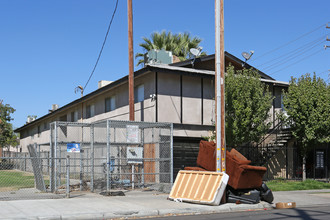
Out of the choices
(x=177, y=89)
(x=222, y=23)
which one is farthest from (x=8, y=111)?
(x=222, y=23)

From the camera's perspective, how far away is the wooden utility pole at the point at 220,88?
1316 cm

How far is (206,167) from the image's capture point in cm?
1454

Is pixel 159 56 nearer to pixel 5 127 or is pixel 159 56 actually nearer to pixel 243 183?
pixel 243 183

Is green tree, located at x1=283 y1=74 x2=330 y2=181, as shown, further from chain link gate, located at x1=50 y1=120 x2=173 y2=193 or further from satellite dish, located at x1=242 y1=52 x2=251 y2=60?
chain link gate, located at x1=50 y1=120 x2=173 y2=193

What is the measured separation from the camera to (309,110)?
22.1 m

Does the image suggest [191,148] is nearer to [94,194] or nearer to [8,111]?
[94,194]

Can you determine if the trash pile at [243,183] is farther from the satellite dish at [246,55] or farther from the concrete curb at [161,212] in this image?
the satellite dish at [246,55]

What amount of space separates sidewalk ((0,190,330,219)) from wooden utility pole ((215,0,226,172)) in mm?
1641

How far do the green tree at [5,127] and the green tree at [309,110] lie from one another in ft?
125

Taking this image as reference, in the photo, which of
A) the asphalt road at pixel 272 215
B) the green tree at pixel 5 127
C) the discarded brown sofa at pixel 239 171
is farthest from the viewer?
the green tree at pixel 5 127

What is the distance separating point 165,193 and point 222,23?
6.70 metres

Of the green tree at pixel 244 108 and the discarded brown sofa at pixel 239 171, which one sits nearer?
the discarded brown sofa at pixel 239 171

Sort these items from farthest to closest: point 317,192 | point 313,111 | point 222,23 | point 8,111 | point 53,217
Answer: point 8,111
point 313,111
point 317,192
point 222,23
point 53,217

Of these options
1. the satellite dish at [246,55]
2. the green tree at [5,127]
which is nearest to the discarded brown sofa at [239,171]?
the satellite dish at [246,55]
